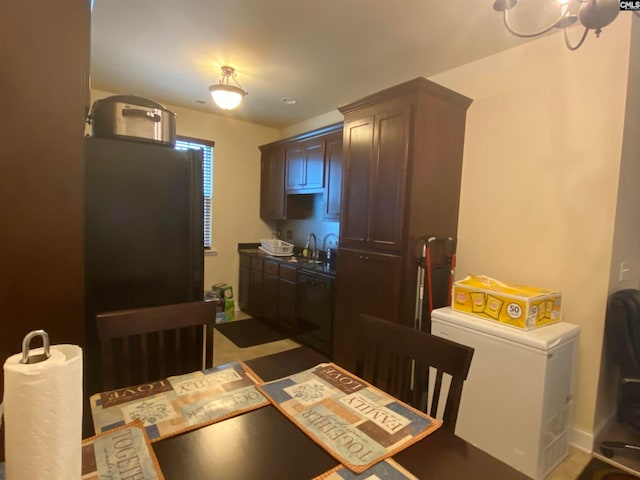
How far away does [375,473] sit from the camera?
32.8 inches

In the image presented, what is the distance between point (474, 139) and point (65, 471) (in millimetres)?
2948

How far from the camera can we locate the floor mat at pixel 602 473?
1.90 m

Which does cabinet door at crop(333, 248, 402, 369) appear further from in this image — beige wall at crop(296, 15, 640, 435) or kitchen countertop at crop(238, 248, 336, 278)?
beige wall at crop(296, 15, 640, 435)

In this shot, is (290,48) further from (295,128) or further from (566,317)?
(566,317)

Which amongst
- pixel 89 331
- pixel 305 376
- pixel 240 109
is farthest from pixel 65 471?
pixel 240 109

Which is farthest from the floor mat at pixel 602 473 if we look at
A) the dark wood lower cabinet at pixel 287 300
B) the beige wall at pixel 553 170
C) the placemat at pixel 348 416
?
the dark wood lower cabinet at pixel 287 300

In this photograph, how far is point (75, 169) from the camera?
4.16 feet

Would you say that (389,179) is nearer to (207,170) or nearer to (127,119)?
(127,119)

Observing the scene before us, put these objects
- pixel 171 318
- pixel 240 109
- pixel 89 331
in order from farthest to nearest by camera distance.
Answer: pixel 240 109 < pixel 89 331 < pixel 171 318

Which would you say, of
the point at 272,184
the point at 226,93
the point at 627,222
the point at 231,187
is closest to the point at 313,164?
the point at 272,184

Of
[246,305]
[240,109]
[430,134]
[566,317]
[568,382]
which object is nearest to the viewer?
[568,382]

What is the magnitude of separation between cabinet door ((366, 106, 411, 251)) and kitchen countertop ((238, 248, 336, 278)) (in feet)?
2.50

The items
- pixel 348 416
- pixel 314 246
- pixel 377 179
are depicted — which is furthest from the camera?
pixel 314 246

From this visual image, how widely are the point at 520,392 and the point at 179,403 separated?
1698 mm
